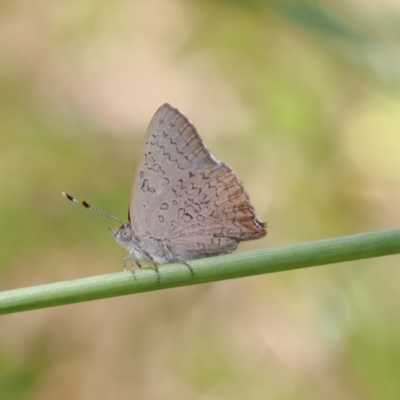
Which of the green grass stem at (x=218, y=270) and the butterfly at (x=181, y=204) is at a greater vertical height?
the butterfly at (x=181, y=204)

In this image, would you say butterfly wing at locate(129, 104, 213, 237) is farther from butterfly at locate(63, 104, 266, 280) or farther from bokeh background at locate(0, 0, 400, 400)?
bokeh background at locate(0, 0, 400, 400)

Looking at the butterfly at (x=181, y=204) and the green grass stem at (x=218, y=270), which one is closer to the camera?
the green grass stem at (x=218, y=270)

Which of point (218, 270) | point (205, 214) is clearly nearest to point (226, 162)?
point (205, 214)

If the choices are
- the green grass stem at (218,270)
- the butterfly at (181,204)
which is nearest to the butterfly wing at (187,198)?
the butterfly at (181,204)

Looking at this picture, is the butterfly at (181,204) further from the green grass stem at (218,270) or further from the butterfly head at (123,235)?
the green grass stem at (218,270)

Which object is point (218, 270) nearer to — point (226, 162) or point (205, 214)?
point (205, 214)

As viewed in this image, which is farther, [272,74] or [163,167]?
[272,74]

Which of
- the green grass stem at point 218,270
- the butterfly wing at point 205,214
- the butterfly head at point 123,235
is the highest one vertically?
the butterfly wing at point 205,214

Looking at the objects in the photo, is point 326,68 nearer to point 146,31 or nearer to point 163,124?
point 146,31

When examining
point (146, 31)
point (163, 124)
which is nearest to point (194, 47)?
point (146, 31)
